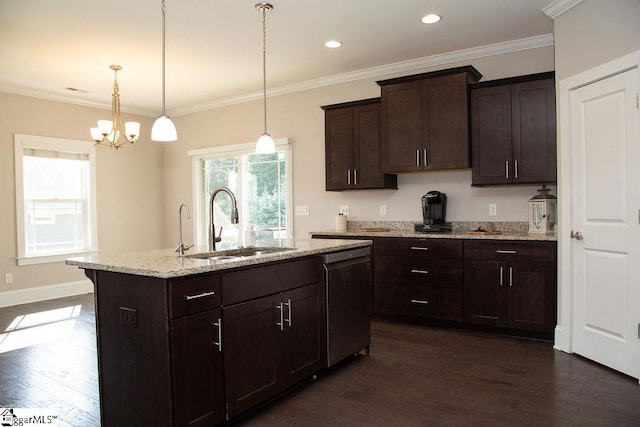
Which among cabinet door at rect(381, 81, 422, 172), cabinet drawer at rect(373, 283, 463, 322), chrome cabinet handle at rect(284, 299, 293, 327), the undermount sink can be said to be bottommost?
cabinet drawer at rect(373, 283, 463, 322)

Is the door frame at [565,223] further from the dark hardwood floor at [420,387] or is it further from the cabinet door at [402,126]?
the cabinet door at [402,126]

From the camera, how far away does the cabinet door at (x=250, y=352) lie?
2.32 meters

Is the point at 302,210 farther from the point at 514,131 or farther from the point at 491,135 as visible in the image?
the point at 514,131

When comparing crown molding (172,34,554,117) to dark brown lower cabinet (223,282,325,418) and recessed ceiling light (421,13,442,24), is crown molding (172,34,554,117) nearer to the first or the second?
recessed ceiling light (421,13,442,24)

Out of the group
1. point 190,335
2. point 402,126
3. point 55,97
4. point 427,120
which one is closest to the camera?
point 190,335

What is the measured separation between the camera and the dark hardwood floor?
2471 mm

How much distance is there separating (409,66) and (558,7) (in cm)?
166

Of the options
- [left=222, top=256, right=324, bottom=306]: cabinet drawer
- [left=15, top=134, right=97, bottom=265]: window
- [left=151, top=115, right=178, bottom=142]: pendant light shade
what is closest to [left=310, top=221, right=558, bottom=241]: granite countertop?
[left=222, top=256, right=324, bottom=306]: cabinet drawer

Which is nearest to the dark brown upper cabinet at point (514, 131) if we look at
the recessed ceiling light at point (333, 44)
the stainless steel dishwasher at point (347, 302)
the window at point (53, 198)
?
the recessed ceiling light at point (333, 44)

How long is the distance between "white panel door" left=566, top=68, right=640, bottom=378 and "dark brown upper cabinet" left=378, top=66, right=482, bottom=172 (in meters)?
0.99

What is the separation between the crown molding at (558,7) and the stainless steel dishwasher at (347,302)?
94.6 inches

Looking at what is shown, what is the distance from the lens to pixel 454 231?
15.2 feet

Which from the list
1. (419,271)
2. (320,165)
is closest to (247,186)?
(320,165)

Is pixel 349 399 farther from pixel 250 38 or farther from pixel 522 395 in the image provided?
pixel 250 38
